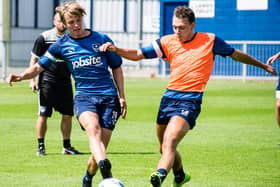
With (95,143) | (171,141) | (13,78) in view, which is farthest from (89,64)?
(171,141)

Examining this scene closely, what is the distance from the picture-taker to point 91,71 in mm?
9688

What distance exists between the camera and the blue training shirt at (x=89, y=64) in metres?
Answer: 9.69

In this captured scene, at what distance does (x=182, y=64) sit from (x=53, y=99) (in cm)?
413

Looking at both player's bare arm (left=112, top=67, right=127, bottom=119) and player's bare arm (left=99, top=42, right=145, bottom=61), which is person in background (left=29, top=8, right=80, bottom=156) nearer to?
player's bare arm (left=112, top=67, right=127, bottom=119)

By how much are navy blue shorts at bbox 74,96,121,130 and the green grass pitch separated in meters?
1.01

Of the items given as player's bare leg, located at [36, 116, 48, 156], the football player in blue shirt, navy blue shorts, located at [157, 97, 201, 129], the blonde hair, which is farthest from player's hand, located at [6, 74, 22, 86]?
player's bare leg, located at [36, 116, 48, 156]

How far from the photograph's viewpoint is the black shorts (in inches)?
521

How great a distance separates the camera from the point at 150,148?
45.4 feet

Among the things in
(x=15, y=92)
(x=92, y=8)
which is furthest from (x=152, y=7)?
(x=15, y=92)

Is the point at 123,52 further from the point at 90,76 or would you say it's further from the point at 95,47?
the point at 90,76

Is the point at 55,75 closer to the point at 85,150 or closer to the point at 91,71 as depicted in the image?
the point at 85,150

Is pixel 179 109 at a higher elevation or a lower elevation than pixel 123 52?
lower

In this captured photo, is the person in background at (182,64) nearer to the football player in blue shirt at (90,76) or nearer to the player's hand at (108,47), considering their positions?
the player's hand at (108,47)

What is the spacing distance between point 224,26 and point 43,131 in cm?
2094
